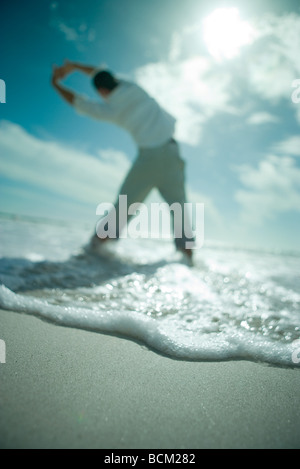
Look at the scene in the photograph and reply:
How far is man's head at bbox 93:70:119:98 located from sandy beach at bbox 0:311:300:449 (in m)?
3.12

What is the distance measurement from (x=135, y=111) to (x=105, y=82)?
0.49 meters

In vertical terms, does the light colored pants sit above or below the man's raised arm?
below

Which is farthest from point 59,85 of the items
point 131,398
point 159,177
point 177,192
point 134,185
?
point 131,398

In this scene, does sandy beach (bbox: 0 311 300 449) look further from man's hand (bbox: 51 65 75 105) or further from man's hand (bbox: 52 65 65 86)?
man's hand (bbox: 52 65 65 86)

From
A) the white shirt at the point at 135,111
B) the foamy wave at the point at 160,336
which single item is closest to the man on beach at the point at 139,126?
the white shirt at the point at 135,111

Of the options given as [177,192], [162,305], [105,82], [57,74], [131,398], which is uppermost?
[57,74]

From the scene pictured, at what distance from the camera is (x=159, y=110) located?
345 cm

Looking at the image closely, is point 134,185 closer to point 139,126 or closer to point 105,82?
point 139,126

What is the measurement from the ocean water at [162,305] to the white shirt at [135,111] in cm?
170

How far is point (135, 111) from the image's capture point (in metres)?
3.43

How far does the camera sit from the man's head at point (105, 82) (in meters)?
3.29

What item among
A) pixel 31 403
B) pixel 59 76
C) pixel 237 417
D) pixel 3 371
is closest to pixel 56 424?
pixel 31 403

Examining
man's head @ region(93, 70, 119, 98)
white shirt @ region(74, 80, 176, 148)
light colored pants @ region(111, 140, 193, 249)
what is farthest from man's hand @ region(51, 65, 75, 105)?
light colored pants @ region(111, 140, 193, 249)

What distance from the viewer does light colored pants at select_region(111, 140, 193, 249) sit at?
3.39 metres
